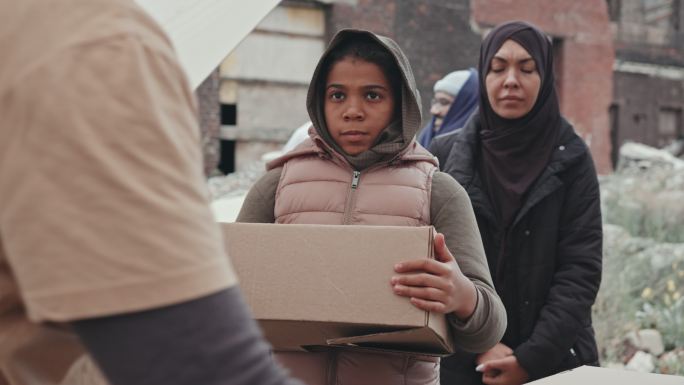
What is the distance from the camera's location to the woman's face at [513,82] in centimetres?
294

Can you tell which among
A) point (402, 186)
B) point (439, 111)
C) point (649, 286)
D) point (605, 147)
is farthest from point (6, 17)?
point (605, 147)

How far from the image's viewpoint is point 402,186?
189 cm

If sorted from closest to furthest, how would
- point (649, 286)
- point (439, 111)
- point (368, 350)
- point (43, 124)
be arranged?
point (43, 124) < point (368, 350) < point (439, 111) < point (649, 286)

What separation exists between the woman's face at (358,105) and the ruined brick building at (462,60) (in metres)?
9.85

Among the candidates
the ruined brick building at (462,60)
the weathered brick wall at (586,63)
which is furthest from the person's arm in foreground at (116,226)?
the weathered brick wall at (586,63)

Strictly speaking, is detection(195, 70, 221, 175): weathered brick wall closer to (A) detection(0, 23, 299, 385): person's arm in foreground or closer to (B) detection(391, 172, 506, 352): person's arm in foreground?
(B) detection(391, 172, 506, 352): person's arm in foreground

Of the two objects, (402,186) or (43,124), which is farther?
(402,186)

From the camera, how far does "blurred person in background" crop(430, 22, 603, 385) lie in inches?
104

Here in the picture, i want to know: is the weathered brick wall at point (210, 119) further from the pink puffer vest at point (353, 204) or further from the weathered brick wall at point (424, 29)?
the pink puffer vest at point (353, 204)

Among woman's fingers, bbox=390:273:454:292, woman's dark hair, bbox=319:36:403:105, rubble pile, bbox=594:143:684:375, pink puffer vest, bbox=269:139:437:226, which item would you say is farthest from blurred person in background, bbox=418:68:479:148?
woman's fingers, bbox=390:273:454:292

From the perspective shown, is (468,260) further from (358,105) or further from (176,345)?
(176,345)

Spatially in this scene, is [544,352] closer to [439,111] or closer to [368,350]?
[368,350]

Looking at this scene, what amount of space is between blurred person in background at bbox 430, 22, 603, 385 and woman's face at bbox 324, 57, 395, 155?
2.92ft

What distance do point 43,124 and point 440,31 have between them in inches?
528
